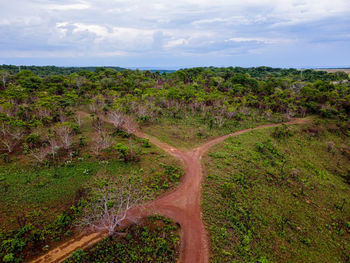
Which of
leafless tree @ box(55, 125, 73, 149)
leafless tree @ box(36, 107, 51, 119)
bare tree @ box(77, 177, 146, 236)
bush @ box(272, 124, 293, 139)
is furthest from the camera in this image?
bush @ box(272, 124, 293, 139)

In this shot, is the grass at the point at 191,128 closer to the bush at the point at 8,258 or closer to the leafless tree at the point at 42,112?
the leafless tree at the point at 42,112

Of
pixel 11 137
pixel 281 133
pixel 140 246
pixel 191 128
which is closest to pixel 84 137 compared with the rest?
pixel 11 137

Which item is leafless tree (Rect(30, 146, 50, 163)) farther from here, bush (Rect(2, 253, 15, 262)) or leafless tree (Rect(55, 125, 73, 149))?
bush (Rect(2, 253, 15, 262))

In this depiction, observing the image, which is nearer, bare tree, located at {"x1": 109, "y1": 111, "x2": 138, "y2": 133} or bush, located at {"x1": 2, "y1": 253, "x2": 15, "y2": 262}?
bush, located at {"x1": 2, "y1": 253, "x2": 15, "y2": 262}

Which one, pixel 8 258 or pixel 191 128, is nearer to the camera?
pixel 8 258

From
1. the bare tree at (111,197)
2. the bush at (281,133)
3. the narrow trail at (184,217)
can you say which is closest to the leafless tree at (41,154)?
the bare tree at (111,197)

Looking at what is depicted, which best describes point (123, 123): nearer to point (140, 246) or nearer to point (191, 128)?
point (191, 128)

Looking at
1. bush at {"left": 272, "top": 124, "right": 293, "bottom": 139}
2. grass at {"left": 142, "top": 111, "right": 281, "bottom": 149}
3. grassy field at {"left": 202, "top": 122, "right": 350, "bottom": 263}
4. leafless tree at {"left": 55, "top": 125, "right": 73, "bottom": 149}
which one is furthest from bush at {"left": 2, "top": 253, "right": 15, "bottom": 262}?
bush at {"left": 272, "top": 124, "right": 293, "bottom": 139}
